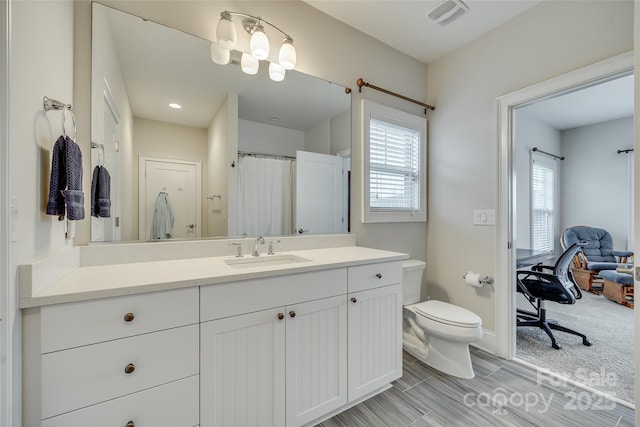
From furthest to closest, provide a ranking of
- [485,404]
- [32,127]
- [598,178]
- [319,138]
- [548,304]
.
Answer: [598,178], [548,304], [319,138], [485,404], [32,127]

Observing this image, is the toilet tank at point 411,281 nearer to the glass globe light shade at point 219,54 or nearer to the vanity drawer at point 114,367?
the vanity drawer at point 114,367

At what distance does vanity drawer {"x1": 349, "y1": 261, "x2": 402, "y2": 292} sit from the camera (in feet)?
5.06

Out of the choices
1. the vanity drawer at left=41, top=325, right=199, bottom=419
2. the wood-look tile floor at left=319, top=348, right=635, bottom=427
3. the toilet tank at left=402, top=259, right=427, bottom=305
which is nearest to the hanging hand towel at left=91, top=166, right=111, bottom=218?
the vanity drawer at left=41, top=325, right=199, bottom=419

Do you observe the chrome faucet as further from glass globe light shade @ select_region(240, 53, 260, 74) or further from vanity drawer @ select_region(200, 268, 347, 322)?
glass globe light shade @ select_region(240, 53, 260, 74)

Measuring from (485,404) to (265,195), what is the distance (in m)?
1.88

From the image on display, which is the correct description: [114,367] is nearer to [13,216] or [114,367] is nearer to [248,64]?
[13,216]

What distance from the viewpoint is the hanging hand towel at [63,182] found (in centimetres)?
100

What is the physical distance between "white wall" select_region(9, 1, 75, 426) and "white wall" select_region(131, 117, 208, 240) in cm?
33

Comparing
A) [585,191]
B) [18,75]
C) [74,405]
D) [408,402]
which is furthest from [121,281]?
[585,191]

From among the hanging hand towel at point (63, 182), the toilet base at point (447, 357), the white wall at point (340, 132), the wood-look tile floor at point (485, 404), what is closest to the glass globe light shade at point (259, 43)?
the white wall at point (340, 132)

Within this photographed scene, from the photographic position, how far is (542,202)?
439cm

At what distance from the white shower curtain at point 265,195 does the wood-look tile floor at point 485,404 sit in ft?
3.93

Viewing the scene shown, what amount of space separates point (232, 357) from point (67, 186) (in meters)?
0.93

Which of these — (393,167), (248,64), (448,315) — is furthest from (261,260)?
(393,167)
